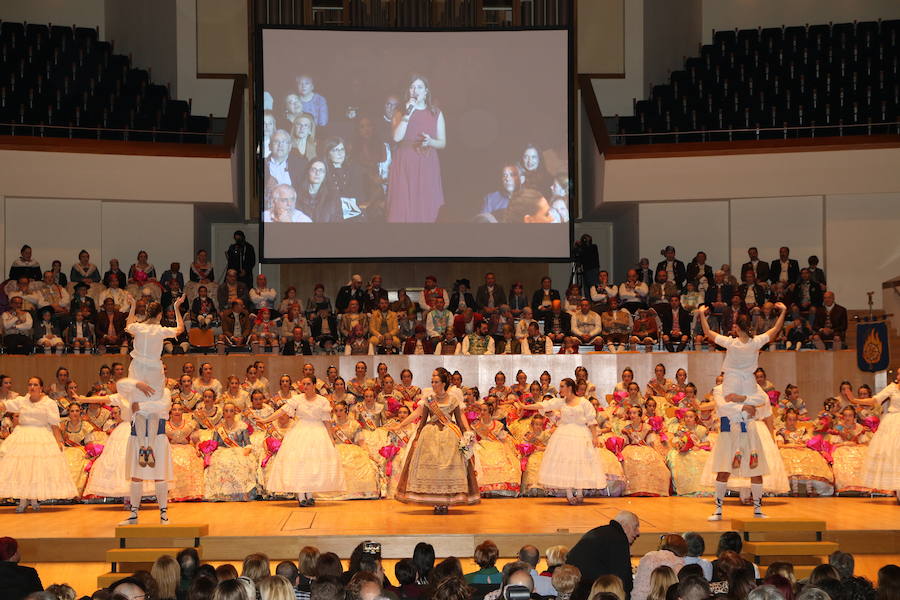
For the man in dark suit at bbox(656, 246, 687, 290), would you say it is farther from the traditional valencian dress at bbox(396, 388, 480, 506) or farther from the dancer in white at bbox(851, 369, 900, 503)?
the traditional valencian dress at bbox(396, 388, 480, 506)

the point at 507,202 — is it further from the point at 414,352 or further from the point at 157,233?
the point at 157,233

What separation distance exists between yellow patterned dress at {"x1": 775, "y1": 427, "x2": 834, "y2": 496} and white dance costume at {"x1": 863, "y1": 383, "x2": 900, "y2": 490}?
58 centimetres

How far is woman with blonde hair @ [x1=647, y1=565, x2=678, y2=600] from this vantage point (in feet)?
17.9

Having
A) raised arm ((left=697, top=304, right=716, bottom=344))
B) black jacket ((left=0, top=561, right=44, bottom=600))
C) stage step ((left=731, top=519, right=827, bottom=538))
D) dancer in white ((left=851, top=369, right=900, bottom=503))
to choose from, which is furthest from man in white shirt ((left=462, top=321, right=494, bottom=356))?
black jacket ((left=0, top=561, right=44, bottom=600))

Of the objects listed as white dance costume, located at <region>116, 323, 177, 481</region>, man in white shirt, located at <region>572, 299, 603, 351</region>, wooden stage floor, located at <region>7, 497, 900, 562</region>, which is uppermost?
man in white shirt, located at <region>572, 299, 603, 351</region>

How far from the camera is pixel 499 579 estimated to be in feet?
20.3

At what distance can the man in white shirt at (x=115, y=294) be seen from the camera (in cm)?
1703

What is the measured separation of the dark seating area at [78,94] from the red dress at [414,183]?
335 cm

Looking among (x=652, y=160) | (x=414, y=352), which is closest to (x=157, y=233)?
(x=414, y=352)

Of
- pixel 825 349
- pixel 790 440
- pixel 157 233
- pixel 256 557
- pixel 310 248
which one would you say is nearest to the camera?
pixel 256 557

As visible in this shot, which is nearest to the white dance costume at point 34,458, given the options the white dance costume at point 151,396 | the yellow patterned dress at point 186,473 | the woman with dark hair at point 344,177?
the yellow patterned dress at point 186,473

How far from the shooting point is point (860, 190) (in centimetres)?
1920

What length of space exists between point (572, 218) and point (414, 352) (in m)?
4.27

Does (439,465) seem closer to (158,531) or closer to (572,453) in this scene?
(572,453)
